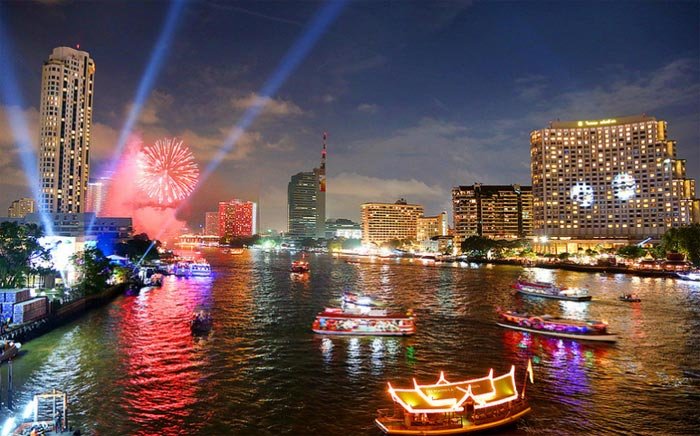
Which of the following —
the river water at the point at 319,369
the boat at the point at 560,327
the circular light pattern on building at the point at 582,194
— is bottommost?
the river water at the point at 319,369

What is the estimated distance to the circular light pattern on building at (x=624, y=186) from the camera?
545 ft

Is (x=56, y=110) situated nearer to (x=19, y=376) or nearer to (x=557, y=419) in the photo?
(x=19, y=376)

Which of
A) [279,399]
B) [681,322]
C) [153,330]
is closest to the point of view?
[279,399]

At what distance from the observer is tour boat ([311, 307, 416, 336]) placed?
40375mm

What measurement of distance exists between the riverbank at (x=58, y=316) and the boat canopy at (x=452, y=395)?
32.8 m

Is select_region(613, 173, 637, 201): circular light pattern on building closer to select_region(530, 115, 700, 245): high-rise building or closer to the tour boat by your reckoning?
select_region(530, 115, 700, 245): high-rise building

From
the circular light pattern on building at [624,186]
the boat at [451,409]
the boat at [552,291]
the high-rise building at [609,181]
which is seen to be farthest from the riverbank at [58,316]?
the circular light pattern on building at [624,186]

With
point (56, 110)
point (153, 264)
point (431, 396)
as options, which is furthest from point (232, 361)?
point (56, 110)

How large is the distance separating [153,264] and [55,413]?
9572 centimetres

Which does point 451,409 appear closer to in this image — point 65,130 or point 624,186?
point 65,130

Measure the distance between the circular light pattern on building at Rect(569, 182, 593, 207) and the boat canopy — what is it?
17394cm

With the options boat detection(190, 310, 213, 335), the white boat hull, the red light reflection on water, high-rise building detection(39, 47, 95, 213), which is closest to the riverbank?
the red light reflection on water

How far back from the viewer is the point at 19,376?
28.4m

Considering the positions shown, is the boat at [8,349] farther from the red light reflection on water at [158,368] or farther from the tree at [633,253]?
the tree at [633,253]
